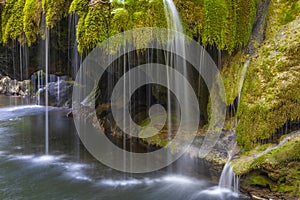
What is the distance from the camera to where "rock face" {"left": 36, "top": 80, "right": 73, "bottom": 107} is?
1998 cm

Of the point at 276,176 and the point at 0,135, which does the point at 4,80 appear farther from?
the point at 276,176

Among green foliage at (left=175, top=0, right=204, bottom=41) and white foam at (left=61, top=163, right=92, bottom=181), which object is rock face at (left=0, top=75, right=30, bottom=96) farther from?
green foliage at (left=175, top=0, right=204, bottom=41)

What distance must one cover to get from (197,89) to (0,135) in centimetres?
803

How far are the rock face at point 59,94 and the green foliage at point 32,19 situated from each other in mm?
11866

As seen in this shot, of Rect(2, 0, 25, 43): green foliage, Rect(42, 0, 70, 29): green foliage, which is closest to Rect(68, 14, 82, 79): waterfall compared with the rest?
Rect(42, 0, 70, 29): green foliage

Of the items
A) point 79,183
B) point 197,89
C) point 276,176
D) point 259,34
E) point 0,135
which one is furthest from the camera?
point 0,135

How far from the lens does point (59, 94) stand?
20.5m

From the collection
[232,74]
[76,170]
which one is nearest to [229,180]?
[232,74]

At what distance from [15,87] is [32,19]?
24.1m

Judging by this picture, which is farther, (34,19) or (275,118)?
(34,19)

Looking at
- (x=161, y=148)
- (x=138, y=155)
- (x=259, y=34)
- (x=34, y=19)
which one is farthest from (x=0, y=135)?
(x=259, y=34)

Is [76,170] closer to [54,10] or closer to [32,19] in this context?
[54,10]

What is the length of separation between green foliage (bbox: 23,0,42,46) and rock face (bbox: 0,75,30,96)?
21.2m

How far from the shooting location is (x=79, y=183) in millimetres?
6457
